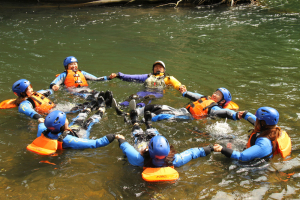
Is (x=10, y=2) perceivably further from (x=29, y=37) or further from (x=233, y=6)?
(x=233, y=6)

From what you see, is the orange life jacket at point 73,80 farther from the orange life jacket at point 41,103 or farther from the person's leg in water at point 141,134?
the person's leg in water at point 141,134

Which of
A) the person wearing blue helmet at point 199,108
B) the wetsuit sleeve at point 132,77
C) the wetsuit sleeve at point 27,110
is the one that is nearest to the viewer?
the wetsuit sleeve at point 27,110

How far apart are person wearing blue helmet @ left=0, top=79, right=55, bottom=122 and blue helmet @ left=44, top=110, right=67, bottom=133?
1681 mm

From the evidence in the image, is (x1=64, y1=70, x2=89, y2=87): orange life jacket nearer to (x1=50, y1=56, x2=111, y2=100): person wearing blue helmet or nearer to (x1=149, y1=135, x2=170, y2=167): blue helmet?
(x1=50, y1=56, x2=111, y2=100): person wearing blue helmet

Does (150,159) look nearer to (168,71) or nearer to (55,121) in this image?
(55,121)

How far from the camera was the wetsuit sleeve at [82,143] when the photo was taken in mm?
5754

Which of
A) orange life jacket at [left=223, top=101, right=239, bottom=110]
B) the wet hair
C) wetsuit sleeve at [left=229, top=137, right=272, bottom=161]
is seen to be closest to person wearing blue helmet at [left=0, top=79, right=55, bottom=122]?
the wet hair

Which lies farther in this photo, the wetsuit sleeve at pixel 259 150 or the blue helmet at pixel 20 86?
the blue helmet at pixel 20 86

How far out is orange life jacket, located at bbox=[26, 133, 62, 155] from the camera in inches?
219

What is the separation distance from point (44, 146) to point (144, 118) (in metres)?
2.89

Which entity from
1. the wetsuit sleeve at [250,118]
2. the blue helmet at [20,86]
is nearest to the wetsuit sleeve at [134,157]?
the wetsuit sleeve at [250,118]

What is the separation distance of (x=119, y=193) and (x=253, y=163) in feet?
10.0

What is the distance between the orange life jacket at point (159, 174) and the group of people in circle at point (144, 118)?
24 millimetres

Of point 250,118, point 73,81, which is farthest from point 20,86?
point 250,118
